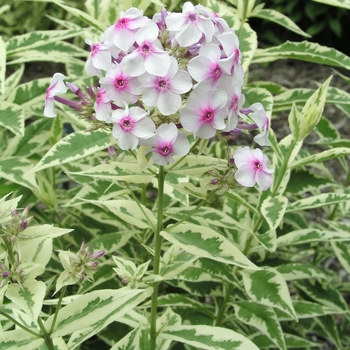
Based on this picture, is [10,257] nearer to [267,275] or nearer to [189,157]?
[189,157]

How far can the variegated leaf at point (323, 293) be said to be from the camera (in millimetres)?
1866

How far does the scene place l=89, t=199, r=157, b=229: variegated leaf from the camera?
1229 mm

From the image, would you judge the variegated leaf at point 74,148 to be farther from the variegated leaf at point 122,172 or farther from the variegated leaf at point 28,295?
the variegated leaf at point 28,295

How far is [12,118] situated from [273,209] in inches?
30.3

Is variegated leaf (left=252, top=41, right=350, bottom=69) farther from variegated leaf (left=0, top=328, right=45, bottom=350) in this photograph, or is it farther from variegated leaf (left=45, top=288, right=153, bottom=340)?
variegated leaf (left=0, top=328, right=45, bottom=350)

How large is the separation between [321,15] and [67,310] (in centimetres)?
424

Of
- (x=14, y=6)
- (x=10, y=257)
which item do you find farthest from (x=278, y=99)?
(x=14, y=6)

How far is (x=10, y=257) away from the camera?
1.01 meters

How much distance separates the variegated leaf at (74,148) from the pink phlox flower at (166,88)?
53 centimetres

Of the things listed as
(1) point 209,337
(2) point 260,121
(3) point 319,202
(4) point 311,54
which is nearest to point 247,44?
(4) point 311,54

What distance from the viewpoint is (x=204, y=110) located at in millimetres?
951

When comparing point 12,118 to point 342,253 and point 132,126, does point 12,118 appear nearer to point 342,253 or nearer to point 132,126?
point 132,126

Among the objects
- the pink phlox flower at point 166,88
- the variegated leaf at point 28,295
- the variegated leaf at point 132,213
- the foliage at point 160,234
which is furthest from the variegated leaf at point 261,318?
the pink phlox flower at point 166,88

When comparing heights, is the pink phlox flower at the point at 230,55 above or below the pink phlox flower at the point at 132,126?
above
